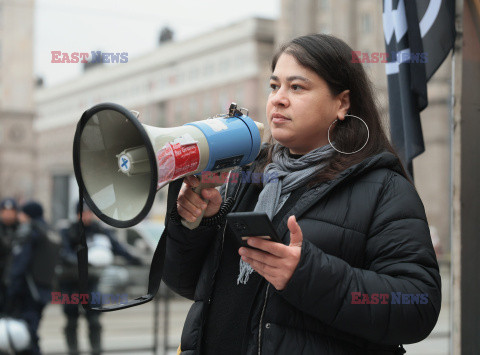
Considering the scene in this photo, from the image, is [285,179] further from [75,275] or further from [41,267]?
[75,275]

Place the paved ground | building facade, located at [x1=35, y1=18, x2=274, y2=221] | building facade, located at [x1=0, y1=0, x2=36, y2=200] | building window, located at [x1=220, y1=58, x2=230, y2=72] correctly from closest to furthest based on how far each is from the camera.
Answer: the paved ground
building facade, located at [x1=0, y1=0, x2=36, y2=200]
building facade, located at [x1=35, y1=18, x2=274, y2=221]
building window, located at [x1=220, y1=58, x2=230, y2=72]

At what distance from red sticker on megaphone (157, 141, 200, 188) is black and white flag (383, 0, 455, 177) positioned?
117 centimetres

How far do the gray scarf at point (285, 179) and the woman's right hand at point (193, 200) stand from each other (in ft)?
0.49

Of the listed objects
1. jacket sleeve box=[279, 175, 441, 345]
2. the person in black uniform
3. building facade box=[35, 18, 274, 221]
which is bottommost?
the person in black uniform

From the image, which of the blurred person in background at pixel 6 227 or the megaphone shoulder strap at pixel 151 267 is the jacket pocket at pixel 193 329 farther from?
the blurred person in background at pixel 6 227

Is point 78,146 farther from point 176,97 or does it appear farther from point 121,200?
point 176,97

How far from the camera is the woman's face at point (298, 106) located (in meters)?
2.06

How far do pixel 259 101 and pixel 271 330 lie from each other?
156 ft

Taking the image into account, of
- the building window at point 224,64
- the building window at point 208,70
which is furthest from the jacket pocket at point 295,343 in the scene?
the building window at point 208,70

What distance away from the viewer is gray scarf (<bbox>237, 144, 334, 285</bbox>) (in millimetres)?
2027

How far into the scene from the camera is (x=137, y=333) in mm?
9156

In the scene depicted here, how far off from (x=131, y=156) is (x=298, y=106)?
0.51m

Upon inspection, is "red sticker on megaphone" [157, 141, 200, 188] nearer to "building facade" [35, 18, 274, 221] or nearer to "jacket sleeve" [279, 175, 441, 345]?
"jacket sleeve" [279, 175, 441, 345]

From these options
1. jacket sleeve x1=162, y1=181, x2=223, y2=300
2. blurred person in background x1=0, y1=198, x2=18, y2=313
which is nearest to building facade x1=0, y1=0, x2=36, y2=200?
blurred person in background x1=0, y1=198, x2=18, y2=313
